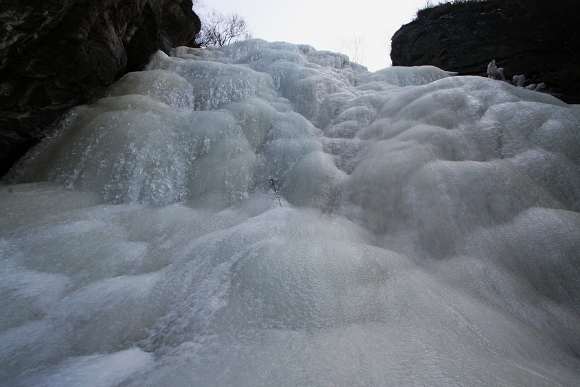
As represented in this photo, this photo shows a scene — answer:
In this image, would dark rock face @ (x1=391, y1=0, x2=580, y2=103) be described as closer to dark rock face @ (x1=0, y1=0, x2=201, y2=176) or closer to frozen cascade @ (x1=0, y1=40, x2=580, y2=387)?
frozen cascade @ (x1=0, y1=40, x2=580, y2=387)

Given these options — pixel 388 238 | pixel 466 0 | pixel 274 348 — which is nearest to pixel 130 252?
pixel 274 348

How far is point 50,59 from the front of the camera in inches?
116

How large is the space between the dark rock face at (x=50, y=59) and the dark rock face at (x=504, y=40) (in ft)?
18.6

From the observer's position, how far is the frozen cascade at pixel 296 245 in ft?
4.21

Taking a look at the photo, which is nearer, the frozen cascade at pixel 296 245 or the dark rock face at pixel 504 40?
the frozen cascade at pixel 296 245

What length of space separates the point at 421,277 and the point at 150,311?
140 cm

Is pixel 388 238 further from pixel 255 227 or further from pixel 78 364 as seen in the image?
pixel 78 364

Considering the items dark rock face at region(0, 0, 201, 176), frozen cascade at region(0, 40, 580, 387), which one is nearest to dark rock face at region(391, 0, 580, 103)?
frozen cascade at region(0, 40, 580, 387)

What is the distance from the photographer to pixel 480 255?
1.88m

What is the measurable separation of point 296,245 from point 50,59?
287 cm

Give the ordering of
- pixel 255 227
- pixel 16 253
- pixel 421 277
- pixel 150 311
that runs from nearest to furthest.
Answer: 1. pixel 150 311
2. pixel 421 277
3. pixel 16 253
4. pixel 255 227

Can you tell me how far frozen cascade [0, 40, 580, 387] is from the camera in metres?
1.28

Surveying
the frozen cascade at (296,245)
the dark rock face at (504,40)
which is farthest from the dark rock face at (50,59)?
the dark rock face at (504,40)

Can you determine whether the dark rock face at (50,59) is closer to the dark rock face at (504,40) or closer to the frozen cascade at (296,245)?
the frozen cascade at (296,245)
